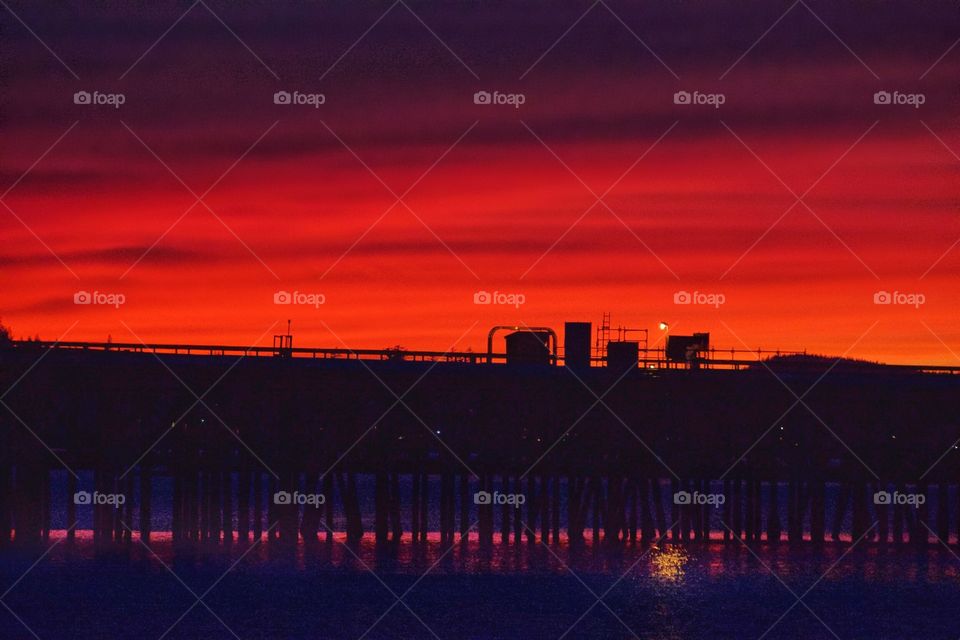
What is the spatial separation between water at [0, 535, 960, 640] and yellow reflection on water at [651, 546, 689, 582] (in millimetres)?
65

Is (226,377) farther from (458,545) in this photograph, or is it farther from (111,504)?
(458,545)

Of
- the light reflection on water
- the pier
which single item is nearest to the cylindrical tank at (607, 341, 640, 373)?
the pier

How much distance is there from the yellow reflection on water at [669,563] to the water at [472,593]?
0.21 ft

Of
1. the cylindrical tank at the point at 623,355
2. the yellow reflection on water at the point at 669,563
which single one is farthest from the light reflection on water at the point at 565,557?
the cylindrical tank at the point at 623,355

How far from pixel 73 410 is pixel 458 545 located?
1407cm

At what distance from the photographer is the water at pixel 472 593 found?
3659 centimetres

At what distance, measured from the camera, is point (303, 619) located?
3734 centimetres

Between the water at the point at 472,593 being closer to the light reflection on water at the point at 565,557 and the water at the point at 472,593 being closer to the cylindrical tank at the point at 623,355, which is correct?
the light reflection on water at the point at 565,557

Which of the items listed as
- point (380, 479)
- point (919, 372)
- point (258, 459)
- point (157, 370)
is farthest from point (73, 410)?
point (919, 372)

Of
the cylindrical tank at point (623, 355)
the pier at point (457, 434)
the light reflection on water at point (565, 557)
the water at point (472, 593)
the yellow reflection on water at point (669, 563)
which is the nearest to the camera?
the water at point (472, 593)

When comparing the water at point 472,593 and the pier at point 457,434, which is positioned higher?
the pier at point 457,434

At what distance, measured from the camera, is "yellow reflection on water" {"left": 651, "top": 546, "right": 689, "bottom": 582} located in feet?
152

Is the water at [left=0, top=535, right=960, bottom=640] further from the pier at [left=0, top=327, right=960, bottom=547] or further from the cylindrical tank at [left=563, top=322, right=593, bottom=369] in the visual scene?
the cylindrical tank at [left=563, top=322, right=593, bottom=369]

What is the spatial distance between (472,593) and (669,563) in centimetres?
995
